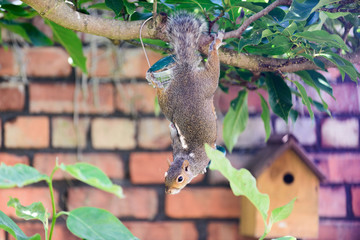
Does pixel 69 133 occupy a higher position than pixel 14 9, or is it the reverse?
pixel 14 9

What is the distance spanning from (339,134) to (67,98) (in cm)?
73

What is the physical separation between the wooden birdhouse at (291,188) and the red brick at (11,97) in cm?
63

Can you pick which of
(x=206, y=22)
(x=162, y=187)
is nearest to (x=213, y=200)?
(x=162, y=187)

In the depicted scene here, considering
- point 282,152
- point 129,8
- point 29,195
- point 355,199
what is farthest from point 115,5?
point 355,199

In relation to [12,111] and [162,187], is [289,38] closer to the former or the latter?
[162,187]

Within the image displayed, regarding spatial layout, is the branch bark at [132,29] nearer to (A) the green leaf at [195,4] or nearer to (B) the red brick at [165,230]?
(A) the green leaf at [195,4]

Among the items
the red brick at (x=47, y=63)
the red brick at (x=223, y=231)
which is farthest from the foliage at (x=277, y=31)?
the red brick at (x=223, y=231)

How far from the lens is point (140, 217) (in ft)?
3.85

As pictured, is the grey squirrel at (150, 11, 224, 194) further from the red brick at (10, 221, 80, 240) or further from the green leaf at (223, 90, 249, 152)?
the red brick at (10, 221, 80, 240)

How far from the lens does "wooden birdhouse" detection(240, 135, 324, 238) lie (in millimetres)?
989

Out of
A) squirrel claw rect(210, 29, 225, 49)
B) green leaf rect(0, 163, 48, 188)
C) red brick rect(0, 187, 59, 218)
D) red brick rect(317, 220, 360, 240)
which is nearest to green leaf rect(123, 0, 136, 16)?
squirrel claw rect(210, 29, 225, 49)

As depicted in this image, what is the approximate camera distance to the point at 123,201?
3.83 ft

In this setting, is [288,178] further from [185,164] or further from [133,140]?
[185,164]

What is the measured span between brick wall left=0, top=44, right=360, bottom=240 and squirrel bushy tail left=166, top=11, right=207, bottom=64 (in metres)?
0.61
